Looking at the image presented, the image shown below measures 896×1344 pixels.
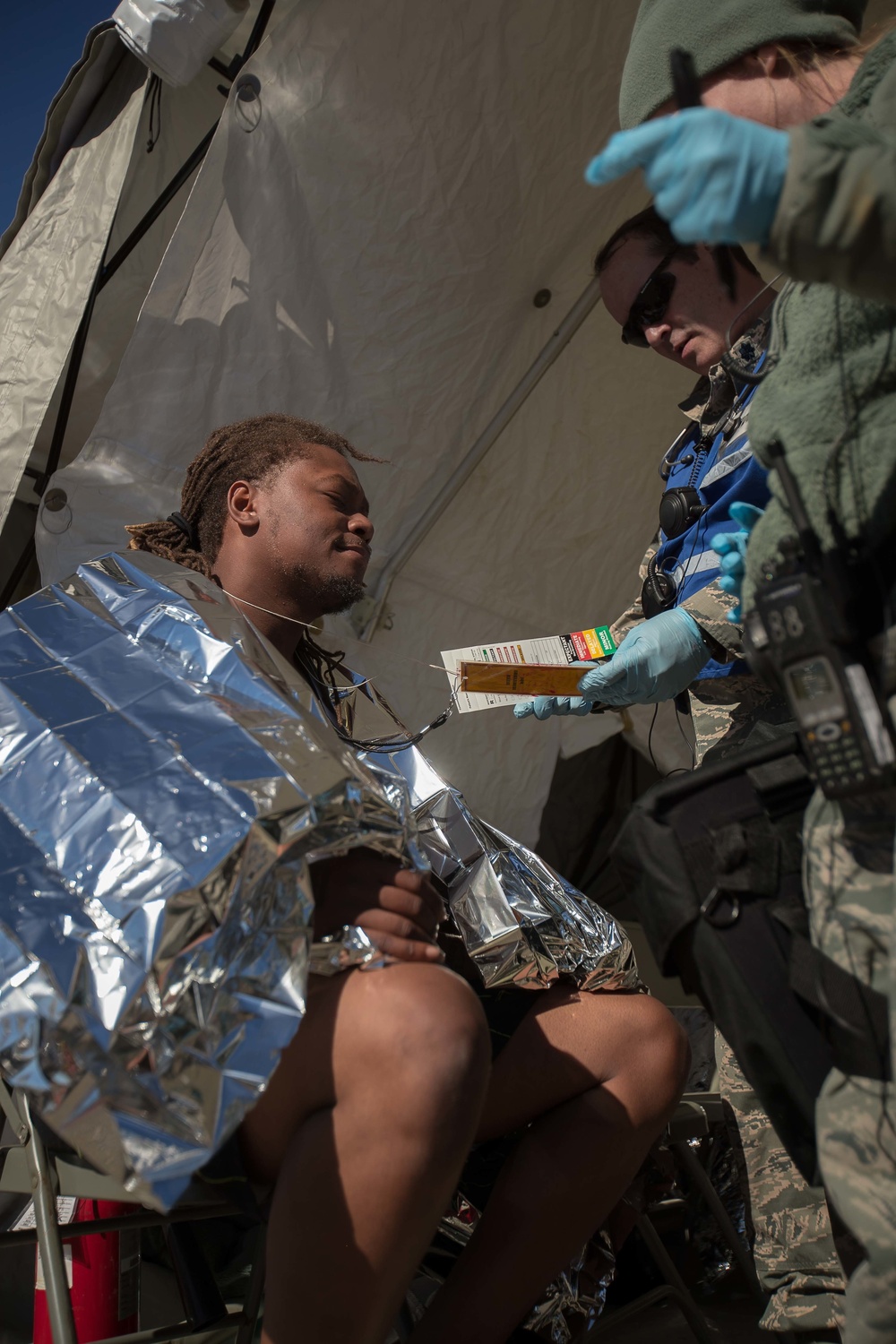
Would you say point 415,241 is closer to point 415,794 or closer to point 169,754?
point 415,794

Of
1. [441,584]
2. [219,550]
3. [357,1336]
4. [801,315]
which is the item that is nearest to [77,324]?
[219,550]

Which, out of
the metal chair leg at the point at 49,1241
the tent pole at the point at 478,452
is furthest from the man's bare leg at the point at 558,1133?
the tent pole at the point at 478,452

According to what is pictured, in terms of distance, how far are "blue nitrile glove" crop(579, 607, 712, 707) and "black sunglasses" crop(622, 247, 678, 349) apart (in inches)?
20.9

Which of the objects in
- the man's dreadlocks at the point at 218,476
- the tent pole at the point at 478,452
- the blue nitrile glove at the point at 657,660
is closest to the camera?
the blue nitrile glove at the point at 657,660

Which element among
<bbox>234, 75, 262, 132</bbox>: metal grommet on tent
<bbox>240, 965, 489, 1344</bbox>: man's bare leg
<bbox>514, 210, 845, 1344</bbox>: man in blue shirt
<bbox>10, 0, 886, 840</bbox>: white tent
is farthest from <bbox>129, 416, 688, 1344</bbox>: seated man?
<bbox>234, 75, 262, 132</bbox>: metal grommet on tent

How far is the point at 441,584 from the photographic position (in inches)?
113

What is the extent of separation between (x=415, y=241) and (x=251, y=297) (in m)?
0.51

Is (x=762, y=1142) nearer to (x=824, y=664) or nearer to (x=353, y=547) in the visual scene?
(x=824, y=664)

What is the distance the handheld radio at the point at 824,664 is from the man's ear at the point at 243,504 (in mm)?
1029

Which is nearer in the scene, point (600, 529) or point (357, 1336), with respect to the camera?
point (357, 1336)

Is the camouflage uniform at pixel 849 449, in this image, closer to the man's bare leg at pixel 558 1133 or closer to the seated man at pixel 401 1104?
the seated man at pixel 401 1104

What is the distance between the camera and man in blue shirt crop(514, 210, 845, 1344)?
119 cm

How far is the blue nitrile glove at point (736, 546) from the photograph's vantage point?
101 centimetres

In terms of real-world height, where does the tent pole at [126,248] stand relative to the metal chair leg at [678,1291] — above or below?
above
